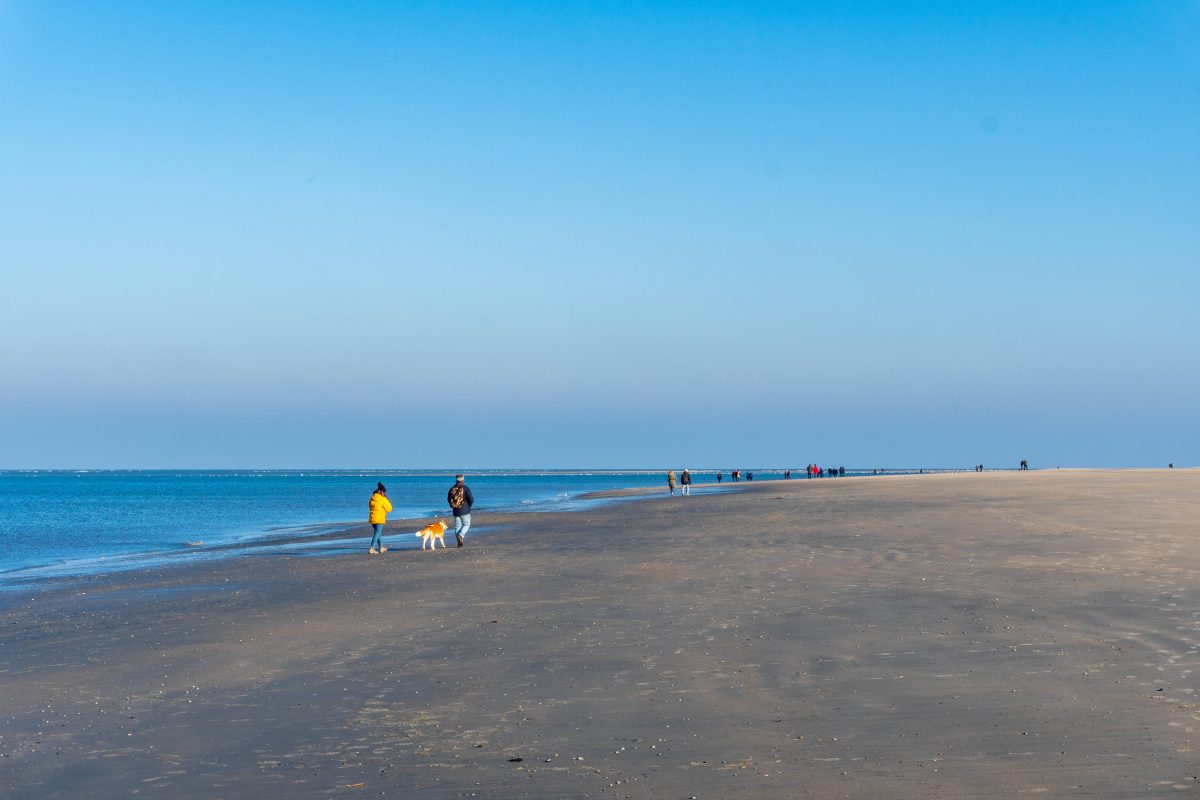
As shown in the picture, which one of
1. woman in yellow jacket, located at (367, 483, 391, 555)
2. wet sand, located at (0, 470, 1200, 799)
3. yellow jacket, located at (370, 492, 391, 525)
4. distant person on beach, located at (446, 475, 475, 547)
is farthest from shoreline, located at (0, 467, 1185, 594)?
wet sand, located at (0, 470, 1200, 799)

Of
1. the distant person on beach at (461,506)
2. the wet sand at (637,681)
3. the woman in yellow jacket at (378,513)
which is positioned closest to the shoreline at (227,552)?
the woman in yellow jacket at (378,513)

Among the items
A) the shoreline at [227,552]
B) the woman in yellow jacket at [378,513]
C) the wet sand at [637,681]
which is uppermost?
the woman in yellow jacket at [378,513]

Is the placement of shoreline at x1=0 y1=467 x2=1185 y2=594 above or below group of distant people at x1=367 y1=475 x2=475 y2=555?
below

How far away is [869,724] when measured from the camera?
7949 millimetres

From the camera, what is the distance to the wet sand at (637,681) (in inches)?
274

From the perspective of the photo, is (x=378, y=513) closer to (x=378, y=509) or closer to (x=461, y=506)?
(x=378, y=509)

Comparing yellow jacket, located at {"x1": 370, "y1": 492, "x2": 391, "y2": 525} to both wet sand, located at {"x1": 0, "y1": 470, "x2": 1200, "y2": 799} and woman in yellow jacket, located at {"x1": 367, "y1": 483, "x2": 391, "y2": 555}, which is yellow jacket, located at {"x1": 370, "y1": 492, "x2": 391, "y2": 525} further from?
wet sand, located at {"x1": 0, "y1": 470, "x2": 1200, "y2": 799}

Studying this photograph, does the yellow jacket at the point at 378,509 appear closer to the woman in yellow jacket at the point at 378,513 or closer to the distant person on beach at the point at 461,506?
the woman in yellow jacket at the point at 378,513

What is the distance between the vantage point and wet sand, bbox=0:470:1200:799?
22.8 feet

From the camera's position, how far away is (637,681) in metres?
9.69

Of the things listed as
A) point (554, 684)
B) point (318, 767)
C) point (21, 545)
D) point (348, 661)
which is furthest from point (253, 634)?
point (21, 545)

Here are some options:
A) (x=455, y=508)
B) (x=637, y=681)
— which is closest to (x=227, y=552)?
(x=455, y=508)

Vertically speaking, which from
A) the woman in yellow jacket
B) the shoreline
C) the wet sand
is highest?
the woman in yellow jacket

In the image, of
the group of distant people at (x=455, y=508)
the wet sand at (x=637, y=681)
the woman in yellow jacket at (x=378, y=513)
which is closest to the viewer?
the wet sand at (x=637, y=681)
